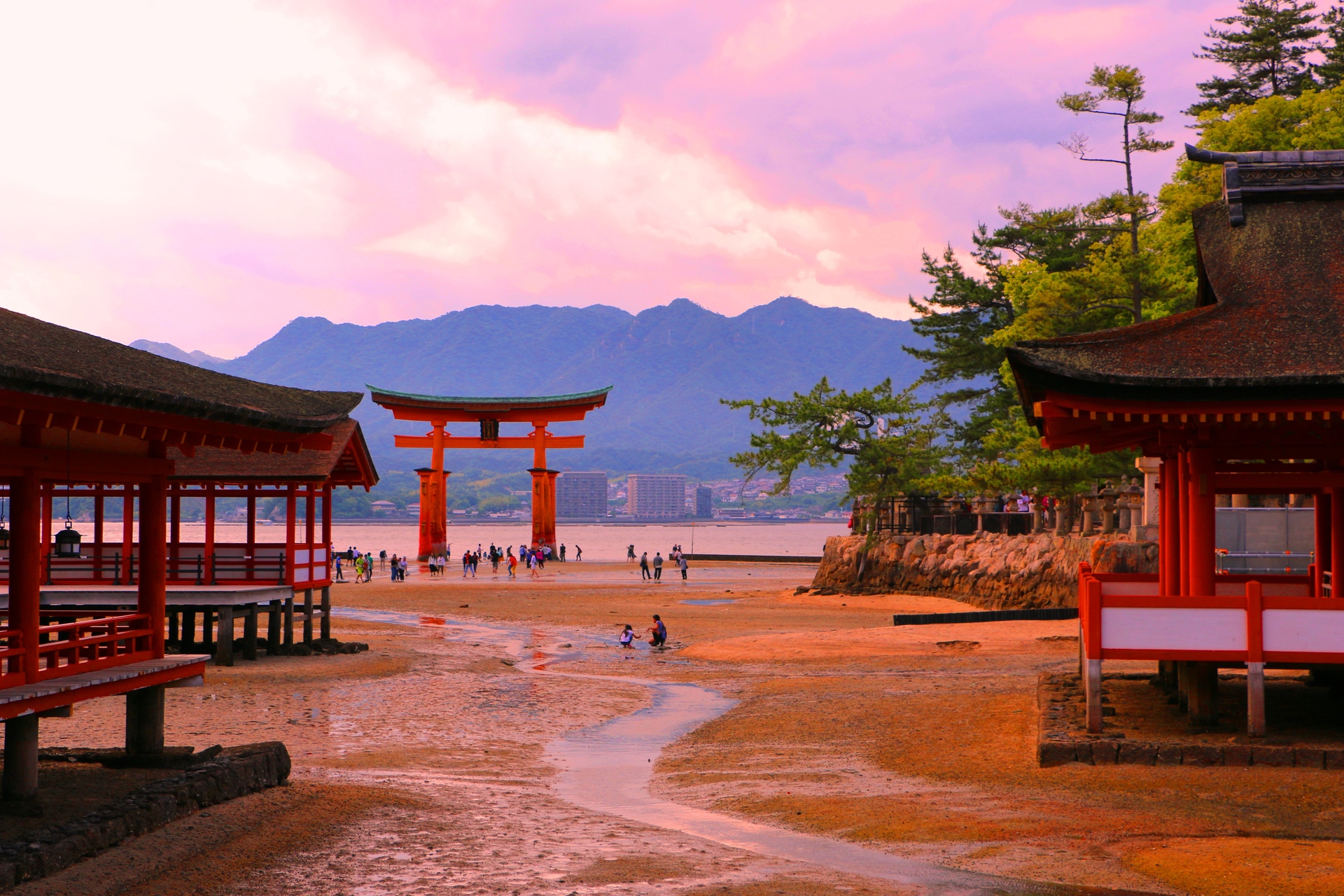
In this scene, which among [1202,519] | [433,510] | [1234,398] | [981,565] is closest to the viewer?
[1234,398]

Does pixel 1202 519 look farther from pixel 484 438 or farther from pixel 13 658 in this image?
pixel 484 438

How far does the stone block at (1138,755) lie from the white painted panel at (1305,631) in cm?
165

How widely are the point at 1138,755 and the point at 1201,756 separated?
60 centimetres

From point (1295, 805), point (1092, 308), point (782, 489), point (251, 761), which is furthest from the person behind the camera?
point (782, 489)

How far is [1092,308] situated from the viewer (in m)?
33.2

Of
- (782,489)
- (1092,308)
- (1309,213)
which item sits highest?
(1092,308)

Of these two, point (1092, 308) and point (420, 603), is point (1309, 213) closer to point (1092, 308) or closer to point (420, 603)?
point (1092, 308)

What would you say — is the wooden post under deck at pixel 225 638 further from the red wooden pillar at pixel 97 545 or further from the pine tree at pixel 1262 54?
the pine tree at pixel 1262 54

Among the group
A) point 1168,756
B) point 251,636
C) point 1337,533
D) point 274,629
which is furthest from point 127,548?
point 1337,533

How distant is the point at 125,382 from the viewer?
9.77m

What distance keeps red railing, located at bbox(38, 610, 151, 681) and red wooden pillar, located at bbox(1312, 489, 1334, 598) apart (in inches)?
568

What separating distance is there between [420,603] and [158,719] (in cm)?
3000

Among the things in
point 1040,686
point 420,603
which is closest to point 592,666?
point 1040,686

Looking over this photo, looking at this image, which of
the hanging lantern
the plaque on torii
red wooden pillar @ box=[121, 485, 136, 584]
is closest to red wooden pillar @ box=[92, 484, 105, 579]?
red wooden pillar @ box=[121, 485, 136, 584]
